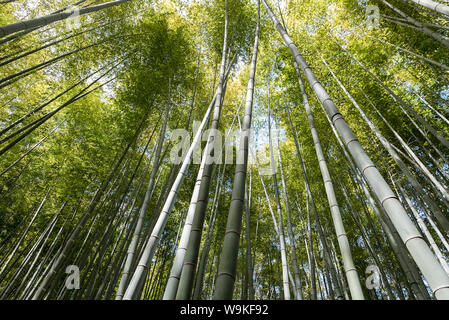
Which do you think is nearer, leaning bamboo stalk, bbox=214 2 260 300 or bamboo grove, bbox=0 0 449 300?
leaning bamboo stalk, bbox=214 2 260 300

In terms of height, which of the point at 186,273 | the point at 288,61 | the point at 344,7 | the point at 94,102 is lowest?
the point at 186,273

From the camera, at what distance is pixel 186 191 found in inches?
234

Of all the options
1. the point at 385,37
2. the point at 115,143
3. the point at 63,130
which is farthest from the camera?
the point at 63,130

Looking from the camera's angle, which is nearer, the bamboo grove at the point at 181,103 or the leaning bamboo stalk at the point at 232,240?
the leaning bamboo stalk at the point at 232,240

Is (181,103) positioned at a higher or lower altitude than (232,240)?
higher

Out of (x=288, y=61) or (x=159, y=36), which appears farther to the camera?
(x=288, y=61)

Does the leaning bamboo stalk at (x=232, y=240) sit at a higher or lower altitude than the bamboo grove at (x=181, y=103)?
lower

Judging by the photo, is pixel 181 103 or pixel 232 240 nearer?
pixel 232 240

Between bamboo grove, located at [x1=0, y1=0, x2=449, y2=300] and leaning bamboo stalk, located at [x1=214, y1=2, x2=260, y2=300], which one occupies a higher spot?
bamboo grove, located at [x1=0, y1=0, x2=449, y2=300]

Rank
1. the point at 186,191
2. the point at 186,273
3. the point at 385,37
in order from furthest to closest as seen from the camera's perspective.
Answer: the point at 186,191, the point at 385,37, the point at 186,273
